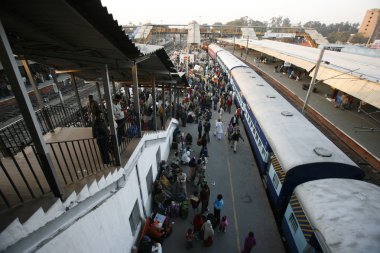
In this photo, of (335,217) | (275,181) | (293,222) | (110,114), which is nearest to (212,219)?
(293,222)

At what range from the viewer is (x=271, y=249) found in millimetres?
7312

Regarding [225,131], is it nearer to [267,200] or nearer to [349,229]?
[267,200]

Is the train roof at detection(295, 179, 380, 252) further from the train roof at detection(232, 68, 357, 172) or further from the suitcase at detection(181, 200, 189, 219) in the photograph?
the suitcase at detection(181, 200, 189, 219)

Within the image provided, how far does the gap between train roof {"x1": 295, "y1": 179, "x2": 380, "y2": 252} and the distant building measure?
121m

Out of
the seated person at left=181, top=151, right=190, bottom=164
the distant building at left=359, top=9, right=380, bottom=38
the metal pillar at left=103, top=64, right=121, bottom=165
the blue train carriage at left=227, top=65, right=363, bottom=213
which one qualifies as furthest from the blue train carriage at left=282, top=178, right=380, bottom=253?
the distant building at left=359, top=9, right=380, bottom=38

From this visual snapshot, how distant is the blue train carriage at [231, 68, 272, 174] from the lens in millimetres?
10102

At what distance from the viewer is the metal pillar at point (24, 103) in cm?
246

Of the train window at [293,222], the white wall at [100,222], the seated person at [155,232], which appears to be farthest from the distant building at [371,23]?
the white wall at [100,222]

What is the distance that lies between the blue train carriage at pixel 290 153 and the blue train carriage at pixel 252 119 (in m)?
0.05

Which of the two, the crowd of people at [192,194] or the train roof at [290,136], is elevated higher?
the train roof at [290,136]

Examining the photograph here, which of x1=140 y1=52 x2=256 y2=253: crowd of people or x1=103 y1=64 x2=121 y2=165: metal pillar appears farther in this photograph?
x1=140 y1=52 x2=256 y2=253: crowd of people

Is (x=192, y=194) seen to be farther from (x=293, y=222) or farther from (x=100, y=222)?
(x=100, y=222)

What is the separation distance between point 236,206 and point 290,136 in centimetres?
384

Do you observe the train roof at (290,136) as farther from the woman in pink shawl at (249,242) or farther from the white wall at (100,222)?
the white wall at (100,222)
